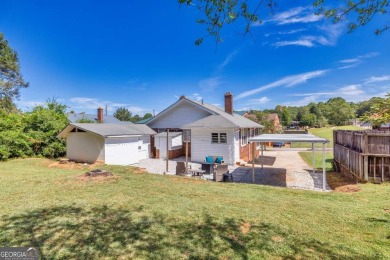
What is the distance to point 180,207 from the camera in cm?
673

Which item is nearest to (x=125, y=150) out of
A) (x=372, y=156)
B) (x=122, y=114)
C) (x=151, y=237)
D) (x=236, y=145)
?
(x=236, y=145)

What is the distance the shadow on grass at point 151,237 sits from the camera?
4.12 metres

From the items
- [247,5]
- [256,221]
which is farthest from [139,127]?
[247,5]

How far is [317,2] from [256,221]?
511cm

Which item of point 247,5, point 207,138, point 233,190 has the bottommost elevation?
point 233,190

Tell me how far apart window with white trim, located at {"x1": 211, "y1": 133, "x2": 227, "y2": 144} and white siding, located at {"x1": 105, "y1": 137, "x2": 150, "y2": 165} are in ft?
22.3

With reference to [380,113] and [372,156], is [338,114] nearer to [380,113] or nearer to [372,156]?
[372,156]

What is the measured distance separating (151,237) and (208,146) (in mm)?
14884

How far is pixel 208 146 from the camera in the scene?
19453 mm

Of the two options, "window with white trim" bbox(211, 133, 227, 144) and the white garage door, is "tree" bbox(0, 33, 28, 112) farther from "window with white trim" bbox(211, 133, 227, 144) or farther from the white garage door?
"window with white trim" bbox(211, 133, 227, 144)

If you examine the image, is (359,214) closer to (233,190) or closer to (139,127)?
(233,190)

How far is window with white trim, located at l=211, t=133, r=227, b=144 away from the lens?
18844 millimetres

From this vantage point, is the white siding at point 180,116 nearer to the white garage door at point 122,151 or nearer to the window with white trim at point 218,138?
the window with white trim at point 218,138

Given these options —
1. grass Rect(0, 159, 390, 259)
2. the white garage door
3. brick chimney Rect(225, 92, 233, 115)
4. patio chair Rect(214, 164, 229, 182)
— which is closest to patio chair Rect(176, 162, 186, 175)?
patio chair Rect(214, 164, 229, 182)
